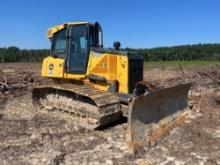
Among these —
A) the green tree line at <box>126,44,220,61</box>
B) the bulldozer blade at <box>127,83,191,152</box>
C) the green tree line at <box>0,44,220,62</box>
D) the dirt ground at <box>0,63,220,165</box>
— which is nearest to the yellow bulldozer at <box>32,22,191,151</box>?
the bulldozer blade at <box>127,83,191,152</box>

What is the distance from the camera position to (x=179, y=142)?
25.7ft

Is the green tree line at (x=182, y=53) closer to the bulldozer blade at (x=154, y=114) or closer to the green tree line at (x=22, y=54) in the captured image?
the green tree line at (x=22, y=54)

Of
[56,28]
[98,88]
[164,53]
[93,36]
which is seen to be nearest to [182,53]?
[164,53]

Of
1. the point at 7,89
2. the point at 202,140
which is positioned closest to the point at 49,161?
the point at 202,140

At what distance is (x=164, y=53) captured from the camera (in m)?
62.6

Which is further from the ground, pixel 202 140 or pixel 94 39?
pixel 94 39

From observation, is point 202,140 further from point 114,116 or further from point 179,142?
point 114,116

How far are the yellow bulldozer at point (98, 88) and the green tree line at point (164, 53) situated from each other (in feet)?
142

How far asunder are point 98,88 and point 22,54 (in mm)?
48234

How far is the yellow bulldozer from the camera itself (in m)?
8.48

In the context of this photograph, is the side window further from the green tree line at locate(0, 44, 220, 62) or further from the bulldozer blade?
the green tree line at locate(0, 44, 220, 62)

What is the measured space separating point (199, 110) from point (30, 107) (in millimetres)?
5124

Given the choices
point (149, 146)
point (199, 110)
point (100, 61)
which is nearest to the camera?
point (149, 146)

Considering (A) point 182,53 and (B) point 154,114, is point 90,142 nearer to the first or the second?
(B) point 154,114
